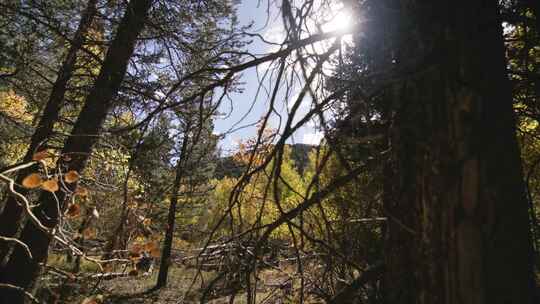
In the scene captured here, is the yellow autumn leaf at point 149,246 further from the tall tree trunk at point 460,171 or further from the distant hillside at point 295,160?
the tall tree trunk at point 460,171

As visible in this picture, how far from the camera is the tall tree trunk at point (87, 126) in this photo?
141 inches

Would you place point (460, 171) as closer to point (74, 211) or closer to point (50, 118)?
point (74, 211)

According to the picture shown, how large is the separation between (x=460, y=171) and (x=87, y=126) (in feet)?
13.4

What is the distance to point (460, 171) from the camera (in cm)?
80

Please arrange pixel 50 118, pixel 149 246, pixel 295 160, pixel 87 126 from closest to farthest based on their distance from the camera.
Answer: pixel 149 246 < pixel 295 160 < pixel 87 126 < pixel 50 118

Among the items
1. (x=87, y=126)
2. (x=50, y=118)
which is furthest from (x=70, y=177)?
(x=50, y=118)

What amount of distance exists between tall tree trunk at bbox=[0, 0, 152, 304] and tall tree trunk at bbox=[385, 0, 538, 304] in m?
3.41

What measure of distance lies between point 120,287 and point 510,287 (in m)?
14.9

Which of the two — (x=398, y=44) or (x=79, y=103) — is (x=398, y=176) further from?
(x=79, y=103)

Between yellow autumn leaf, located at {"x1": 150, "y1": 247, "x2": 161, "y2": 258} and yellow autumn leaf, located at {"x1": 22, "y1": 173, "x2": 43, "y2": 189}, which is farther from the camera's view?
yellow autumn leaf, located at {"x1": 150, "y1": 247, "x2": 161, "y2": 258}

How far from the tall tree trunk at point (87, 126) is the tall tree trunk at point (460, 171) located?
3413mm

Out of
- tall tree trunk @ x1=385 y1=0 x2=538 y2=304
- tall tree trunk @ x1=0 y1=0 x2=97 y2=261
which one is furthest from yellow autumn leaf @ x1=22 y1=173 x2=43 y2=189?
tall tree trunk @ x1=0 y1=0 x2=97 y2=261

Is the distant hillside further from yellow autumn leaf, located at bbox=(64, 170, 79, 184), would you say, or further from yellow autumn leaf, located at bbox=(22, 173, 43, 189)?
yellow autumn leaf, located at bbox=(22, 173, 43, 189)

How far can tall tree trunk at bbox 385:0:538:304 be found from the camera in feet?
2.47
